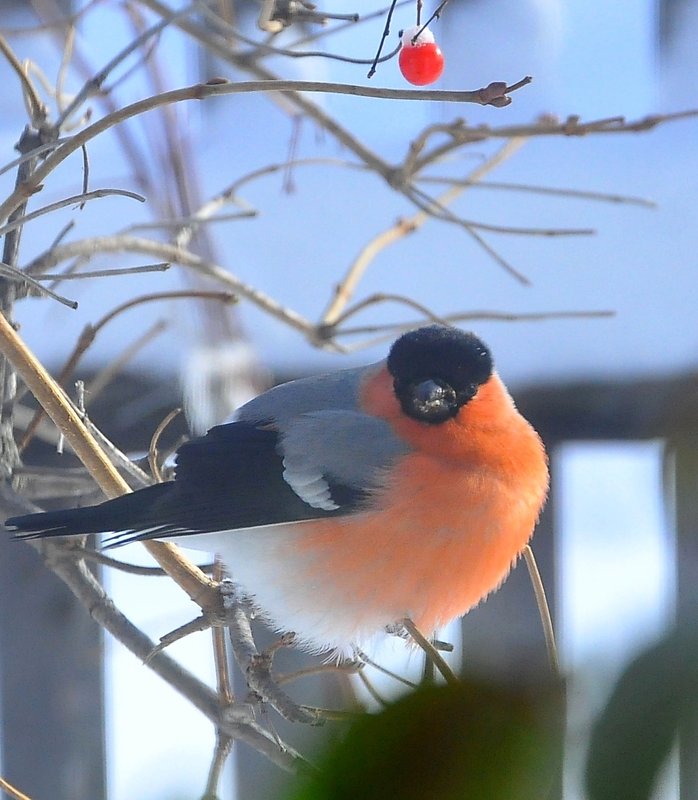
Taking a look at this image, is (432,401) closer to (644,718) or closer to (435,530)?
(435,530)

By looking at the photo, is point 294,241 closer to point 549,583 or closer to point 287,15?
point 549,583

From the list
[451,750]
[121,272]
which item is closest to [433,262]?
[121,272]

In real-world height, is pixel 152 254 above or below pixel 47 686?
above

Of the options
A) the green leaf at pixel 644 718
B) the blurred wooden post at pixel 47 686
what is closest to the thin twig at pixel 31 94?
the green leaf at pixel 644 718

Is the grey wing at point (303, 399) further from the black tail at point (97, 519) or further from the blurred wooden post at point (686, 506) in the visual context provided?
the blurred wooden post at point (686, 506)

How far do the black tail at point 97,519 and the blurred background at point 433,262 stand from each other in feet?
1.36

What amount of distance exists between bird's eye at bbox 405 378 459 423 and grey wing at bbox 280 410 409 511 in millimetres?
33

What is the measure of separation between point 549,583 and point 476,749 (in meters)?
1.23

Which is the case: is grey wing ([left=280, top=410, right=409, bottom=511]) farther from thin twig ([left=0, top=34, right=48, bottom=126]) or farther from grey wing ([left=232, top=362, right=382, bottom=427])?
thin twig ([left=0, top=34, right=48, bottom=126])

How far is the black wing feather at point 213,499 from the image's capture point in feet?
2.37

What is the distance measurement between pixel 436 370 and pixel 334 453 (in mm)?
122

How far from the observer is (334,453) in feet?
2.88

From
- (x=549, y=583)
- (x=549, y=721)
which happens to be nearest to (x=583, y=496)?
(x=549, y=583)

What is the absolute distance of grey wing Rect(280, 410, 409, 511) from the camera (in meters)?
0.85
